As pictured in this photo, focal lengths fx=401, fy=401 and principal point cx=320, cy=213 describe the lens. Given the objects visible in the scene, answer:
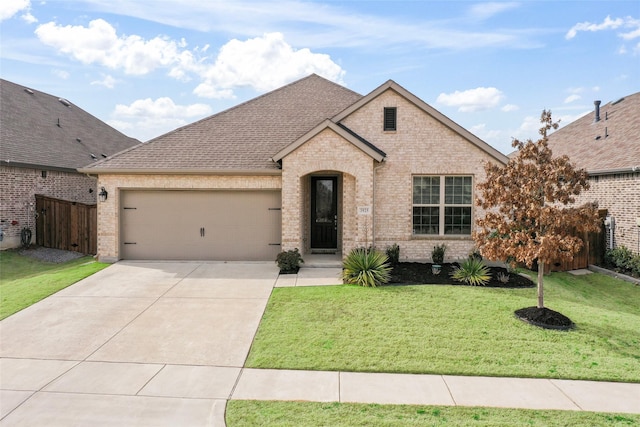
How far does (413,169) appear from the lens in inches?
524

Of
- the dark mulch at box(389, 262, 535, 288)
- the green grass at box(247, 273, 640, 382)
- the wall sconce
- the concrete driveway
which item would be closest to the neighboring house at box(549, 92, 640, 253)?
the green grass at box(247, 273, 640, 382)

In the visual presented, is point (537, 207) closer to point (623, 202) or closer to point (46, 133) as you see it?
point (623, 202)

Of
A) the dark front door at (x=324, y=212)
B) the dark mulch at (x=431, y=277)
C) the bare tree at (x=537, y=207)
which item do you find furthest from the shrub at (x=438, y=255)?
the bare tree at (x=537, y=207)

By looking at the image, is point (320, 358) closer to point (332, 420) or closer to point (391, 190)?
point (332, 420)

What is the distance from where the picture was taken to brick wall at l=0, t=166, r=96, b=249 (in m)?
15.9

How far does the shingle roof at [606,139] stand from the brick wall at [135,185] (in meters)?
12.3

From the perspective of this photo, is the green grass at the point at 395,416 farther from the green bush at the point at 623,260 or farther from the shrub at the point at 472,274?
the green bush at the point at 623,260

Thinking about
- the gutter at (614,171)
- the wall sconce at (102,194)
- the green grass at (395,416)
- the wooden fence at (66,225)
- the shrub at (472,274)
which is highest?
the gutter at (614,171)

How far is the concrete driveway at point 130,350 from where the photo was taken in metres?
5.16

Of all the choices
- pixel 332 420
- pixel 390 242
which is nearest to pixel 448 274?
pixel 390 242

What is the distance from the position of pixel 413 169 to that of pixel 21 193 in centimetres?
1569

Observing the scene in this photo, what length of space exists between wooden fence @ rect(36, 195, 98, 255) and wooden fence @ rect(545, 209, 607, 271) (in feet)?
56.8

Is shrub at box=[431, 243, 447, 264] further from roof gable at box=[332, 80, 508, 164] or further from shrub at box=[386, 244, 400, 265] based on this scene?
roof gable at box=[332, 80, 508, 164]

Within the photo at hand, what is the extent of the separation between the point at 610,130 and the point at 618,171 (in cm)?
549
